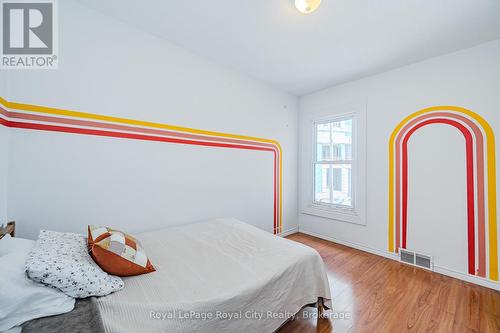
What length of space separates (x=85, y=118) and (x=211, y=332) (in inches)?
80.1

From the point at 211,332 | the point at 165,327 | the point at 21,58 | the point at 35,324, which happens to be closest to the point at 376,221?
the point at 211,332

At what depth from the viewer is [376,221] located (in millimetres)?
3006

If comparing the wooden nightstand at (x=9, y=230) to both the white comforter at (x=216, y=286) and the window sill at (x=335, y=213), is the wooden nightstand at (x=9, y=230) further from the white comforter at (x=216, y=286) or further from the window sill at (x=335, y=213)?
the window sill at (x=335, y=213)

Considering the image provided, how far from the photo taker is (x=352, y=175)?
3285 mm

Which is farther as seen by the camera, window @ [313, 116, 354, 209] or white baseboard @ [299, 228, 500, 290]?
window @ [313, 116, 354, 209]

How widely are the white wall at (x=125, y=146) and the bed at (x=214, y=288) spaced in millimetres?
538

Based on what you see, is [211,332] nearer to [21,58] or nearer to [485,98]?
[21,58]

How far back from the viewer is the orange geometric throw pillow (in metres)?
1.20

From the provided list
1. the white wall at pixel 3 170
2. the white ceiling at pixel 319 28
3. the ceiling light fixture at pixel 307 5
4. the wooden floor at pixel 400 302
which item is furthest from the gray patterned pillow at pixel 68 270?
the ceiling light fixture at pixel 307 5

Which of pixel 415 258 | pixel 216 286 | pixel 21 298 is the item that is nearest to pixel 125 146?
pixel 21 298

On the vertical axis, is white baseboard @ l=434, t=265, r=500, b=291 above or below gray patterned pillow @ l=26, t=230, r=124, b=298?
below

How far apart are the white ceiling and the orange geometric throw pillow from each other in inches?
79.8

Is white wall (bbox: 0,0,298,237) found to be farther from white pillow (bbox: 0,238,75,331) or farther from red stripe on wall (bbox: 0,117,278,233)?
white pillow (bbox: 0,238,75,331)

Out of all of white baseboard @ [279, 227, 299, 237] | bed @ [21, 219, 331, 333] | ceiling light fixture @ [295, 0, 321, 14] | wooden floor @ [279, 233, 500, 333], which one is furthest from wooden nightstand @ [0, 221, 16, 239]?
white baseboard @ [279, 227, 299, 237]
